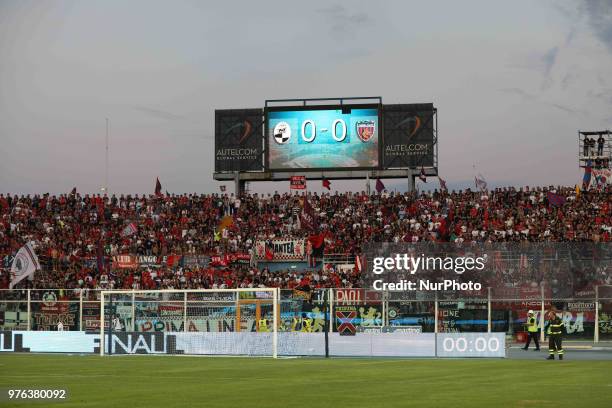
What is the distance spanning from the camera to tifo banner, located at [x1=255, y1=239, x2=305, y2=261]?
61469 mm

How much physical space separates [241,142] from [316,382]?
4890 cm

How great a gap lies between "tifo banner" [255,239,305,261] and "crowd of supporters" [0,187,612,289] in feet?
3.07

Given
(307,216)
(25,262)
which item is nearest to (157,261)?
(25,262)

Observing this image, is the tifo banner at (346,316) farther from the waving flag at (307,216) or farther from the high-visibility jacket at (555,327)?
the waving flag at (307,216)

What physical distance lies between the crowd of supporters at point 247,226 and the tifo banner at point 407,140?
4011mm

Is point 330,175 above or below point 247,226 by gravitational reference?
above

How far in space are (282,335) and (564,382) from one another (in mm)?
17603

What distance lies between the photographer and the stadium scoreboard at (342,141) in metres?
69.4

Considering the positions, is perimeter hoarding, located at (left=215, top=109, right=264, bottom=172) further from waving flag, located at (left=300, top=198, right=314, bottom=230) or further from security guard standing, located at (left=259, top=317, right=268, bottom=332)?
security guard standing, located at (left=259, top=317, right=268, bottom=332)

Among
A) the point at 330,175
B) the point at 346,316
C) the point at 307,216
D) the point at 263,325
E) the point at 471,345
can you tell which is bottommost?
the point at 471,345

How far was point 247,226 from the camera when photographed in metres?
64.8

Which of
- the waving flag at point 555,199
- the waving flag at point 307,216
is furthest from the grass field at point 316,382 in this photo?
the waving flag at point 307,216

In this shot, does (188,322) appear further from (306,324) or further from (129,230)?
(129,230)

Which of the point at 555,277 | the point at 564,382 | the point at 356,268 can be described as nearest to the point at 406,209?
the point at 356,268
